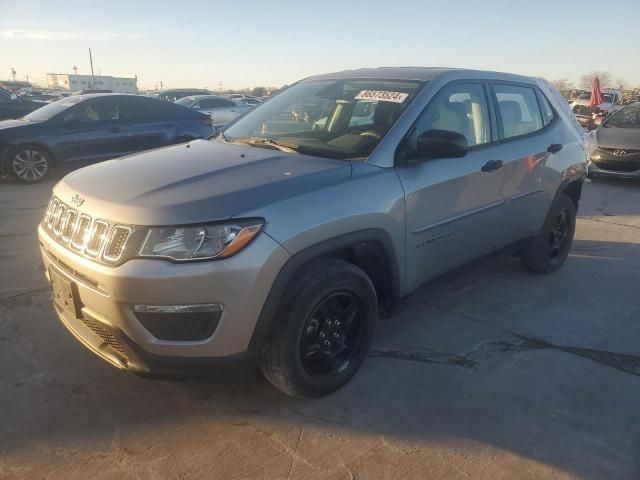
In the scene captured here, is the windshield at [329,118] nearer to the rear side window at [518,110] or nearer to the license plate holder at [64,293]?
the rear side window at [518,110]

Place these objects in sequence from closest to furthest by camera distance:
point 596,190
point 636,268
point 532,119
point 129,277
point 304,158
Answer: point 129,277 → point 304,158 → point 532,119 → point 636,268 → point 596,190

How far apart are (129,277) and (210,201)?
19.0 inches

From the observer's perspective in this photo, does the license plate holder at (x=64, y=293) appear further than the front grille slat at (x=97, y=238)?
Yes

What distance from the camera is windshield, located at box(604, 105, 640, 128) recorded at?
10.4m

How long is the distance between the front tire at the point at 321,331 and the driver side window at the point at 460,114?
39.0 inches

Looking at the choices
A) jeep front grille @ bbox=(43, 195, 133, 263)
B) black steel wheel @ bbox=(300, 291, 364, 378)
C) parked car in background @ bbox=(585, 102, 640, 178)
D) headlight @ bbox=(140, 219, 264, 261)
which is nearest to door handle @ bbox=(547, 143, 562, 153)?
black steel wheel @ bbox=(300, 291, 364, 378)

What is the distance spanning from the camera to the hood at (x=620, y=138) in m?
9.52

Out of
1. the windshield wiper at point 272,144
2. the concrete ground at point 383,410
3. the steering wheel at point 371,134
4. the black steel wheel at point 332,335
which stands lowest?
the concrete ground at point 383,410

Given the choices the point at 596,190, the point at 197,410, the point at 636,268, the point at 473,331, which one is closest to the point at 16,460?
the point at 197,410

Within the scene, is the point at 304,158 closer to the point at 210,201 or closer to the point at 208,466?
the point at 210,201

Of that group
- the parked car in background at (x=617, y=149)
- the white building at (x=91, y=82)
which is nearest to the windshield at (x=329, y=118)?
the parked car in background at (x=617, y=149)

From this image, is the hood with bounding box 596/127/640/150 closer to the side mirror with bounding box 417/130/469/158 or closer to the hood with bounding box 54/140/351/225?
the side mirror with bounding box 417/130/469/158

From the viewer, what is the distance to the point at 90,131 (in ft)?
29.0

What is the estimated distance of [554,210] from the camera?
462cm
